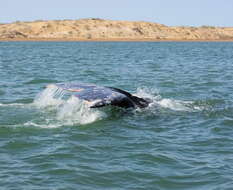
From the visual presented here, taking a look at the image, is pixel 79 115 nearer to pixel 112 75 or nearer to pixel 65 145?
pixel 65 145

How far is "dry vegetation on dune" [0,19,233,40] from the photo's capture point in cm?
12681

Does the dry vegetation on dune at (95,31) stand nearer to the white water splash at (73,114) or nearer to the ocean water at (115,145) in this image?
A: the ocean water at (115,145)

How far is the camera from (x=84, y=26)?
137875 mm

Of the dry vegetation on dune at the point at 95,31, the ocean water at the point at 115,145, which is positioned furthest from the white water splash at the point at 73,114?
the dry vegetation on dune at the point at 95,31

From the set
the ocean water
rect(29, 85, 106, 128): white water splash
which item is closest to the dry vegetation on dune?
the ocean water

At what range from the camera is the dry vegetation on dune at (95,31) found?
416 feet

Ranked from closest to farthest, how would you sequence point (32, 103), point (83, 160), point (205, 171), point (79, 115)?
point (205, 171), point (83, 160), point (79, 115), point (32, 103)

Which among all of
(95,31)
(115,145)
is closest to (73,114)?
(115,145)

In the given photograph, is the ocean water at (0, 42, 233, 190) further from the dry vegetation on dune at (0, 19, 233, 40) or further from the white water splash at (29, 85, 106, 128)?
the dry vegetation on dune at (0, 19, 233, 40)

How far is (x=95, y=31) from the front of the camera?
13538 centimetres

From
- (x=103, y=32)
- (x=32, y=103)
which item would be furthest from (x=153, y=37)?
(x=32, y=103)

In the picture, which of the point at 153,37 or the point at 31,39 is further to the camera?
the point at 153,37

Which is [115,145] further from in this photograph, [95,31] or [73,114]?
[95,31]

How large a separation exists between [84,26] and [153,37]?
19879 millimetres
